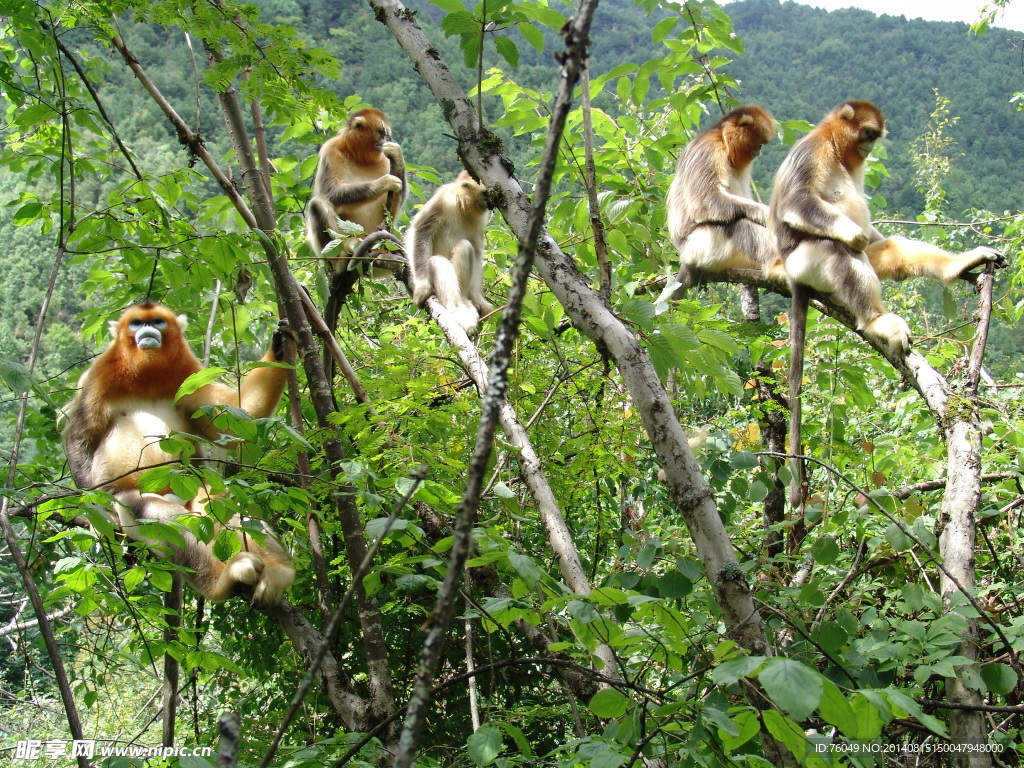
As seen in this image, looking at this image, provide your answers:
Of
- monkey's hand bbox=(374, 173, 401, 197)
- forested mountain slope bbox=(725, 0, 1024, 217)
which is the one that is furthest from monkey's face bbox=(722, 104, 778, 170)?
forested mountain slope bbox=(725, 0, 1024, 217)

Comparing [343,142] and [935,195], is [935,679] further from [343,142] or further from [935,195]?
[935,195]

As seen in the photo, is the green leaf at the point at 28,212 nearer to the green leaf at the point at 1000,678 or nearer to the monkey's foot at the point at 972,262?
the green leaf at the point at 1000,678

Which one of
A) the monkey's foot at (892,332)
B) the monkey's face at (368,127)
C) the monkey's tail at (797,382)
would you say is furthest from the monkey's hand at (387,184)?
the monkey's foot at (892,332)

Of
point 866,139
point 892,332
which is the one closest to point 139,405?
point 892,332

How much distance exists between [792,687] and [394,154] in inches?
221

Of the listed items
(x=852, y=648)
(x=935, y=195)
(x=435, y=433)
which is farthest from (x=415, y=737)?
(x=935, y=195)

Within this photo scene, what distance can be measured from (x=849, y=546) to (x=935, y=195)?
26.2 feet

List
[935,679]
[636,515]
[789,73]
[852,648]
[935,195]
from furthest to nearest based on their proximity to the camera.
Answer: [789,73] → [935,195] → [636,515] → [935,679] → [852,648]

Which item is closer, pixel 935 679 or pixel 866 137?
pixel 935 679

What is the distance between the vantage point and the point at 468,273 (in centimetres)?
505

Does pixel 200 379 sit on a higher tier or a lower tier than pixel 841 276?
higher

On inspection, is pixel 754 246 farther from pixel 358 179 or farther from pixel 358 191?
pixel 358 179

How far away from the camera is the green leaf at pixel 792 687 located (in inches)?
40.8

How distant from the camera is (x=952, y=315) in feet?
11.7
